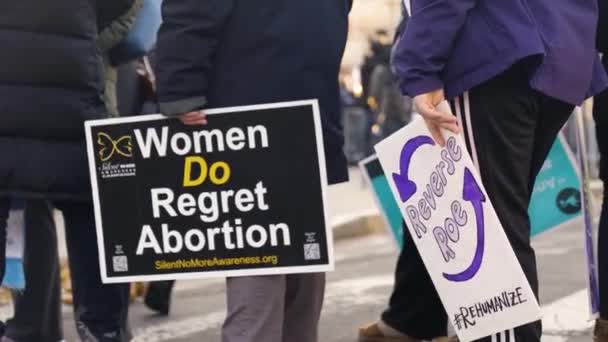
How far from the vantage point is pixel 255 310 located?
360cm

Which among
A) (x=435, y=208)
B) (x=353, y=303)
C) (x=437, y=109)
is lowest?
(x=353, y=303)

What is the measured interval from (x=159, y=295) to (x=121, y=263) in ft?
6.58

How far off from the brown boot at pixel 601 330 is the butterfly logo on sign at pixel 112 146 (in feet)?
5.57

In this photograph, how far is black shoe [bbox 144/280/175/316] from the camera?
577 centimetres

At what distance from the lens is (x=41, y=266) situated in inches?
179

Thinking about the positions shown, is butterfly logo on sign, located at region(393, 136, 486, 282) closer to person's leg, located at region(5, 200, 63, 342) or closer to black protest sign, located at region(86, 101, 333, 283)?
black protest sign, located at region(86, 101, 333, 283)

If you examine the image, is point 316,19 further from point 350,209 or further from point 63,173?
point 350,209

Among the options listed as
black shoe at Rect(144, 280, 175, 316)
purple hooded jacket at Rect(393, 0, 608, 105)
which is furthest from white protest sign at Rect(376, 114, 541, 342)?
black shoe at Rect(144, 280, 175, 316)

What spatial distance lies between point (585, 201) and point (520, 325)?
1219mm

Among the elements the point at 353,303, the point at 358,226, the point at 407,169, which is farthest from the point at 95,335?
the point at 358,226

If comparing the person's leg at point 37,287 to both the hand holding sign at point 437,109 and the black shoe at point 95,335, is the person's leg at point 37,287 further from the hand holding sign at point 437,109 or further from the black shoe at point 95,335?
the hand holding sign at point 437,109

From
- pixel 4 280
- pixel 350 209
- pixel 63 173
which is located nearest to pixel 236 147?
pixel 63 173

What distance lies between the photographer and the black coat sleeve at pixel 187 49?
3.53 meters

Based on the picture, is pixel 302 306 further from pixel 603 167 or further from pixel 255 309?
pixel 603 167
